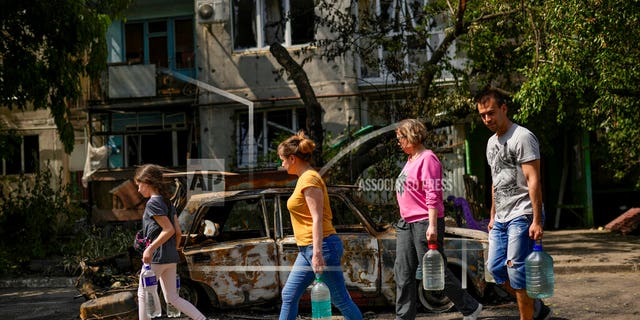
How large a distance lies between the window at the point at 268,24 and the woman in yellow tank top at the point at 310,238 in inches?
555

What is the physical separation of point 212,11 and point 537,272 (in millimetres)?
15179

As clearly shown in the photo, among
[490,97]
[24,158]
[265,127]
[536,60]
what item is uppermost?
[536,60]

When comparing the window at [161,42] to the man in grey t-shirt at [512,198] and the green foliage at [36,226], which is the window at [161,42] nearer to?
the green foliage at [36,226]

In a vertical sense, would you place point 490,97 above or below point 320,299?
above

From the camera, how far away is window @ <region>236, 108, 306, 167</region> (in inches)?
774

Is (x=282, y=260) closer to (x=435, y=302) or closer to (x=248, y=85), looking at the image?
(x=435, y=302)

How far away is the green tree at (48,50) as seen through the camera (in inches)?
564

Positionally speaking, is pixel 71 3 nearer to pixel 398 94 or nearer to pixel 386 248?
pixel 398 94

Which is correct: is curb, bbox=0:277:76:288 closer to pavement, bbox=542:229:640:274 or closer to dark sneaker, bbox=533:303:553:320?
pavement, bbox=542:229:640:274

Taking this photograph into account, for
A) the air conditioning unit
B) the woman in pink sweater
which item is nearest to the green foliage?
the air conditioning unit

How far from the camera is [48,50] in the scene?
14.6 m

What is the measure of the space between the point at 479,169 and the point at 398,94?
498 centimetres

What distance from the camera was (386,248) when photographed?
7.89 metres

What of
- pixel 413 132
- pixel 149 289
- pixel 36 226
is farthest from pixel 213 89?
pixel 413 132
